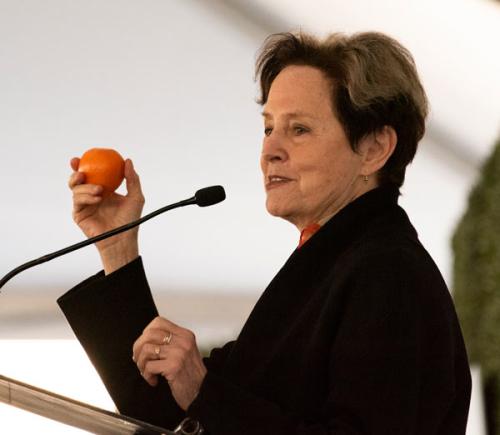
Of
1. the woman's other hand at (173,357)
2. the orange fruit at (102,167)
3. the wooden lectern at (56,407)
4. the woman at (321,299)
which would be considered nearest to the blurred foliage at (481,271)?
the woman at (321,299)

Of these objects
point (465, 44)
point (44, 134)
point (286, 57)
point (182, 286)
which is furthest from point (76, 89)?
point (286, 57)

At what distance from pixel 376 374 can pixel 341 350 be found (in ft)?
0.18

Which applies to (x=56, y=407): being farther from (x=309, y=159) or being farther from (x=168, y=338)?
(x=309, y=159)

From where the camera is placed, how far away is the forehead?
5.22ft

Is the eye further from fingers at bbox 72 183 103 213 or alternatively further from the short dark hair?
fingers at bbox 72 183 103 213

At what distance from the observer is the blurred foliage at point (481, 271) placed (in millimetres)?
3301

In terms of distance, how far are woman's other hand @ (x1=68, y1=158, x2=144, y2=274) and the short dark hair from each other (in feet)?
1.02

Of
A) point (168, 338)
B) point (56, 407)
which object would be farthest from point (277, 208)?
point (56, 407)

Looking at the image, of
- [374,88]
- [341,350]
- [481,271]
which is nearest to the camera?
[341,350]

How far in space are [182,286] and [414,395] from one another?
2465mm

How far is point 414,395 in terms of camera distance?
4.36 ft

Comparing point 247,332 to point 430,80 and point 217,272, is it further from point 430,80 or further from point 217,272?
point 430,80

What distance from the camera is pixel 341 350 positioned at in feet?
4.42

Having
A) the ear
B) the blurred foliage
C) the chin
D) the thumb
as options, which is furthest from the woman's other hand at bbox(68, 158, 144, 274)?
the blurred foliage
